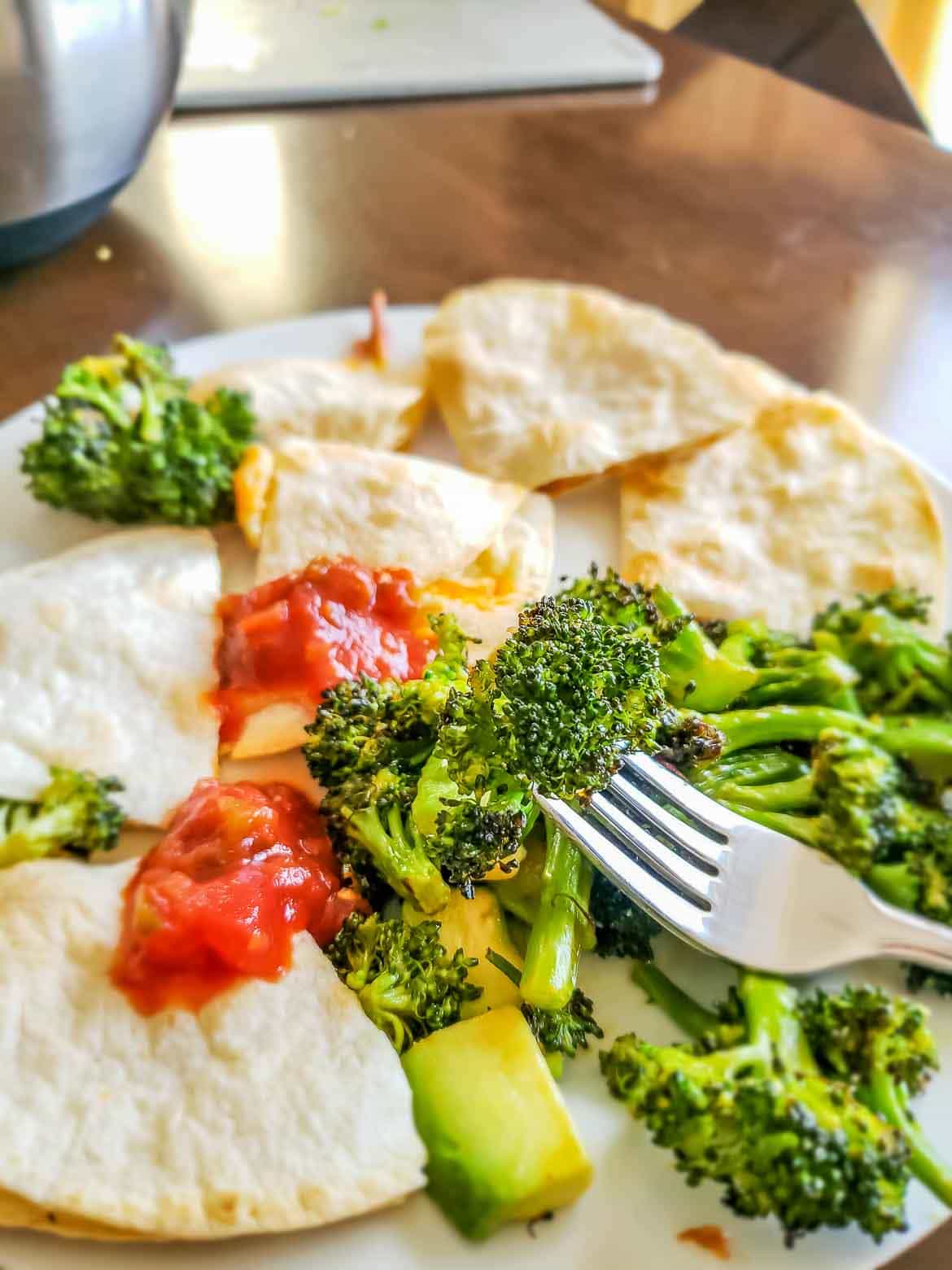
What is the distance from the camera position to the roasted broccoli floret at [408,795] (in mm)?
1617

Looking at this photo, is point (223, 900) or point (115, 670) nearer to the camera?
point (223, 900)

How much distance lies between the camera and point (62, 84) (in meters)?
2.59

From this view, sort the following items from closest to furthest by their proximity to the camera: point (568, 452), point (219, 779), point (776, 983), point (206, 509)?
point (776, 983) → point (219, 779) → point (206, 509) → point (568, 452)

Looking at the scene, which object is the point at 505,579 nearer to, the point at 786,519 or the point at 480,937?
the point at 786,519

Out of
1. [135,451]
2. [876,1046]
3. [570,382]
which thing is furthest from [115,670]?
[876,1046]

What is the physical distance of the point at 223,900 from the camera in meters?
1.64

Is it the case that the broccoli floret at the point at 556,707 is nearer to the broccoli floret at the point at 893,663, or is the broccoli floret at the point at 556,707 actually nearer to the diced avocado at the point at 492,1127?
the diced avocado at the point at 492,1127

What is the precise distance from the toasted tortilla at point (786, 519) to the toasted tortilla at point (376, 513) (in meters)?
0.35

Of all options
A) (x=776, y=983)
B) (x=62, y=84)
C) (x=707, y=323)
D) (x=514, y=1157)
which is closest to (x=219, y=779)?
(x=514, y=1157)

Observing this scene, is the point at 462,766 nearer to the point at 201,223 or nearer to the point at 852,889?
the point at 852,889

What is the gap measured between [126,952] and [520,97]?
3.64 meters

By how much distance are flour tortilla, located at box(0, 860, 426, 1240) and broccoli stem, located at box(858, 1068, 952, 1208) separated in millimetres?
624

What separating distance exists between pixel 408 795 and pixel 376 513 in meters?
0.75

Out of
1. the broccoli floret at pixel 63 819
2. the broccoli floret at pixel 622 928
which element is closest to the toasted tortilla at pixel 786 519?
the broccoli floret at pixel 622 928
